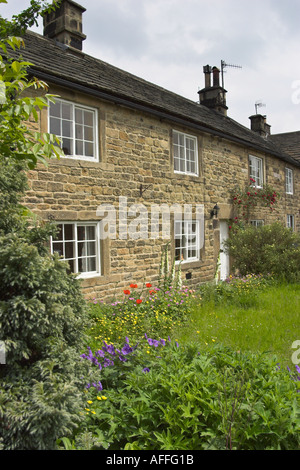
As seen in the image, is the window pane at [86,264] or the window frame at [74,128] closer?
the window frame at [74,128]

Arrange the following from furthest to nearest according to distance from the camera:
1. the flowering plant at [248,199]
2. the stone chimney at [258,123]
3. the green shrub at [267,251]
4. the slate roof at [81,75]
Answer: the stone chimney at [258,123] → the flowering plant at [248,199] → the green shrub at [267,251] → the slate roof at [81,75]

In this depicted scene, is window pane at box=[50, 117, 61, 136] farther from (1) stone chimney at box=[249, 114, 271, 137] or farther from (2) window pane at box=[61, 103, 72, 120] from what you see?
(1) stone chimney at box=[249, 114, 271, 137]

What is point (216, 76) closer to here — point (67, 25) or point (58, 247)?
point (67, 25)

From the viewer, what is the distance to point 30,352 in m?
2.50

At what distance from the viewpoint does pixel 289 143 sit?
2469 centimetres

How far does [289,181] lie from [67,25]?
13.6 m

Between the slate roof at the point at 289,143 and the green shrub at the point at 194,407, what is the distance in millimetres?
22159

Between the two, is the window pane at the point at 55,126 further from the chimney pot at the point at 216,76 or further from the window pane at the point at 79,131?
the chimney pot at the point at 216,76

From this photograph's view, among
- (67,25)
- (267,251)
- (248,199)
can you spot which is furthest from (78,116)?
(248,199)

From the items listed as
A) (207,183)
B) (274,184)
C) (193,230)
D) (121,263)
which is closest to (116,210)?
(121,263)

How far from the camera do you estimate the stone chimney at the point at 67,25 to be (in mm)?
9430

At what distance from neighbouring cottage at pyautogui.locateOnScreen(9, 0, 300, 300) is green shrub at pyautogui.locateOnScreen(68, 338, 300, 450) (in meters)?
4.61

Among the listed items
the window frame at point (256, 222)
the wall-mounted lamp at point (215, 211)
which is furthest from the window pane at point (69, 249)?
the window frame at point (256, 222)
